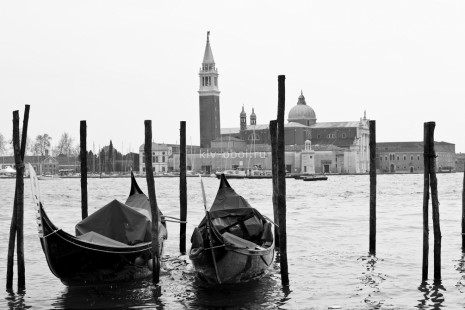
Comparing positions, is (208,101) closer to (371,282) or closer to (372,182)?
(372,182)

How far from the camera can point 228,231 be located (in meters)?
12.9

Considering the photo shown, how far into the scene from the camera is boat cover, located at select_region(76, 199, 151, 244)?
11859mm

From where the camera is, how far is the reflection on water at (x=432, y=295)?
1039 centimetres

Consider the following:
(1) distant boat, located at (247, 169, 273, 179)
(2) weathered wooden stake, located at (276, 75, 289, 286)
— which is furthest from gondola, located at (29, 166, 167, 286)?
(1) distant boat, located at (247, 169, 273, 179)

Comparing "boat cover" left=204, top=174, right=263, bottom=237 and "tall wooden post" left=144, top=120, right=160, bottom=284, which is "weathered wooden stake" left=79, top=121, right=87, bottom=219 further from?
"tall wooden post" left=144, top=120, right=160, bottom=284

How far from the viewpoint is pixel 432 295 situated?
1104 cm

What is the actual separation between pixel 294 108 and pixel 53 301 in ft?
343

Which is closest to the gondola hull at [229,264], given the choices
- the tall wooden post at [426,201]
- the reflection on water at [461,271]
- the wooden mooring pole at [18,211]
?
the tall wooden post at [426,201]

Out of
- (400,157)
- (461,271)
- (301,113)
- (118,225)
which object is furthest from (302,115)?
(118,225)

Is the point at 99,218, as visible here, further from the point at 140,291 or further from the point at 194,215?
the point at 194,215

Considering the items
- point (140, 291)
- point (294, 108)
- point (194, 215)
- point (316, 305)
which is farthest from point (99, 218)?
point (294, 108)

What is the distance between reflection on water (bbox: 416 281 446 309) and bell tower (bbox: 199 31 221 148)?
89.3 metres

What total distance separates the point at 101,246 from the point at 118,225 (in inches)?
40.5

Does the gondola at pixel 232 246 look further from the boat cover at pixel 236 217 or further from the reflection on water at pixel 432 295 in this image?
the reflection on water at pixel 432 295
